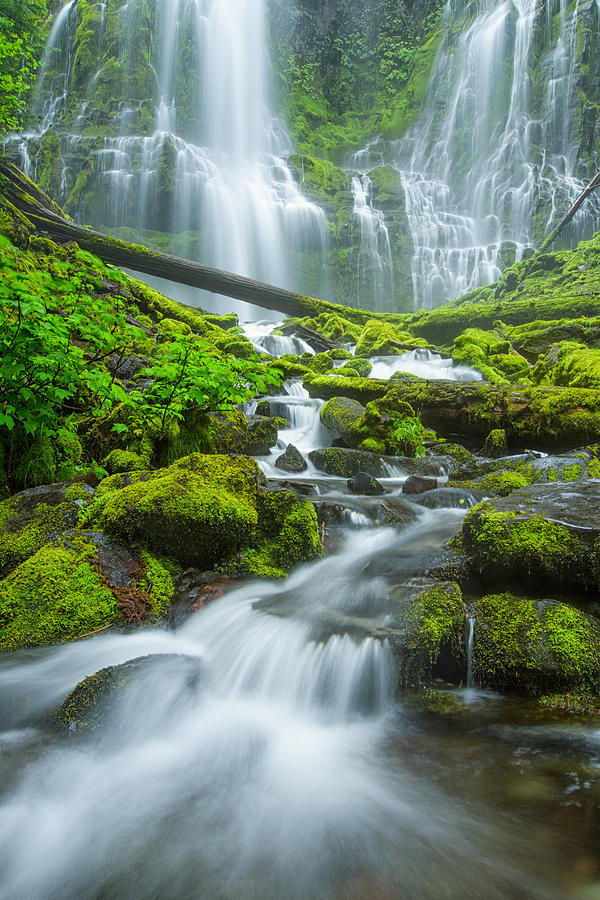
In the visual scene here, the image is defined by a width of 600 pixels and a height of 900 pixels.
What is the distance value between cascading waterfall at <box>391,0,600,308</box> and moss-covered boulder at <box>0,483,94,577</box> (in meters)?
29.9

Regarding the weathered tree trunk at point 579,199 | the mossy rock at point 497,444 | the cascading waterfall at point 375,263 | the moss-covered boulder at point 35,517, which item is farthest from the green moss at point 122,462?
the cascading waterfall at point 375,263

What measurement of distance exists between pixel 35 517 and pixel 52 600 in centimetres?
89

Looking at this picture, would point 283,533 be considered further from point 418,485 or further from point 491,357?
point 491,357

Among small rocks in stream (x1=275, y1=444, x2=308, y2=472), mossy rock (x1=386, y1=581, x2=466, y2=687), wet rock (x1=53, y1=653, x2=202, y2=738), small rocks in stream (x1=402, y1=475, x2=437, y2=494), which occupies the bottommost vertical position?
wet rock (x1=53, y1=653, x2=202, y2=738)

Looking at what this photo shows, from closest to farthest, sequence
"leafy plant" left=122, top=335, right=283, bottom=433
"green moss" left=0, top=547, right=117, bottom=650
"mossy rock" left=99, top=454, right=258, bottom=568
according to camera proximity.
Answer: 1. "green moss" left=0, top=547, right=117, bottom=650
2. "mossy rock" left=99, top=454, right=258, bottom=568
3. "leafy plant" left=122, top=335, right=283, bottom=433

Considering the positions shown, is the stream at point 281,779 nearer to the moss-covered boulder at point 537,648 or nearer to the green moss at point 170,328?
the moss-covered boulder at point 537,648

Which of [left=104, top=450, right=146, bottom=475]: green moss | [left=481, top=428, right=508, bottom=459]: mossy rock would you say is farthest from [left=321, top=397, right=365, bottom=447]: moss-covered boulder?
[left=104, top=450, right=146, bottom=475]: green moss

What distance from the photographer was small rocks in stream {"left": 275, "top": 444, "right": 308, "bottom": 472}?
734 cm

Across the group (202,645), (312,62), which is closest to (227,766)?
(202,645)

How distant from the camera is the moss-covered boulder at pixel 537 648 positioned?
2486 mm

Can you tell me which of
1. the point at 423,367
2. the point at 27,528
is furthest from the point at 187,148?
the point at 27,528

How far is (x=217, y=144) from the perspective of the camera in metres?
35.5

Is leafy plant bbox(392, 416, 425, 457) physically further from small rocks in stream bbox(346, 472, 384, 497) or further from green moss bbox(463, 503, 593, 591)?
green moss bbox(463, 503, 593, 591)

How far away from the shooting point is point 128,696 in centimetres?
248
